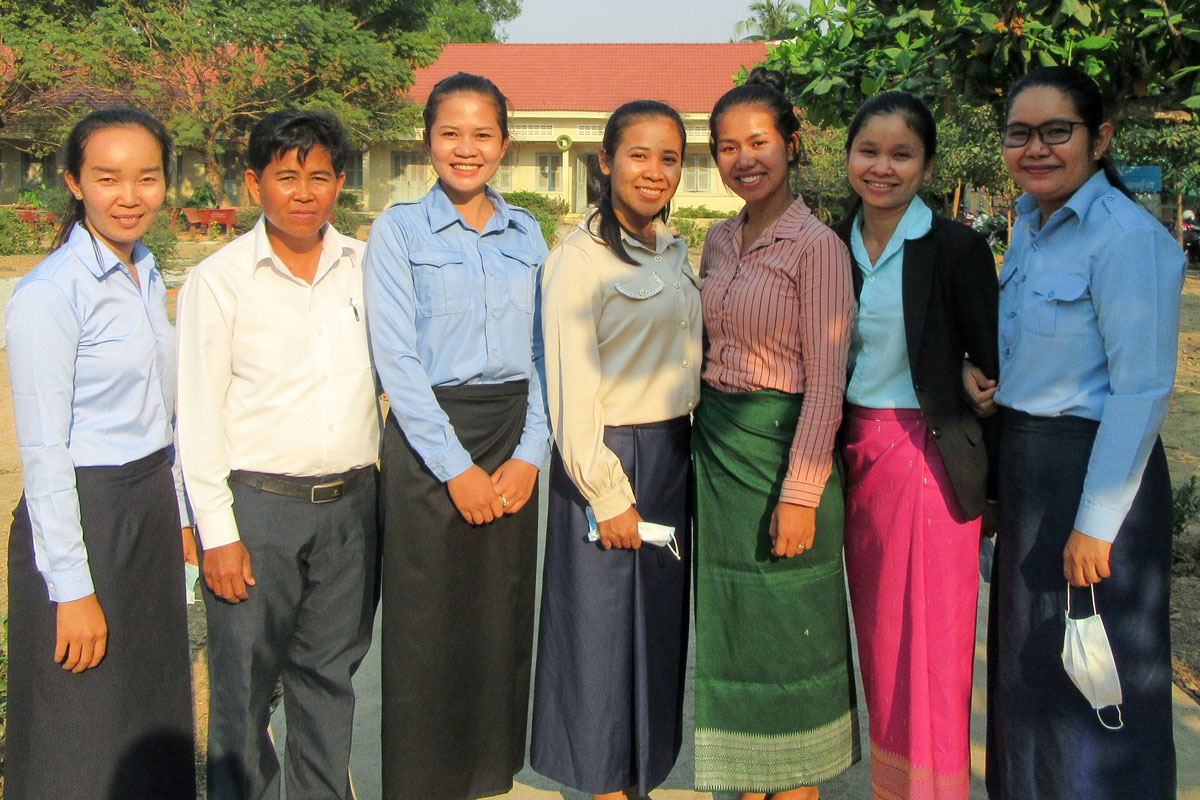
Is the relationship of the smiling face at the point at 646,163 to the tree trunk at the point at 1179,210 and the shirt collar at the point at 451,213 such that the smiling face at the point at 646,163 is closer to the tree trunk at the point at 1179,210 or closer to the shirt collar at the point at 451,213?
the shirt collar at the point at 451,213

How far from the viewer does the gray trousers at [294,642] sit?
2303mm

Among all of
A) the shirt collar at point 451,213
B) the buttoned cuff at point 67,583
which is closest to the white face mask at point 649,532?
the shirt collar at point 451,213

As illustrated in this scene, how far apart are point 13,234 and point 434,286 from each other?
19.1m

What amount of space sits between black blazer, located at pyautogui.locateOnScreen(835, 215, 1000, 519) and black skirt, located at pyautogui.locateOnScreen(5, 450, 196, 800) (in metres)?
1.74

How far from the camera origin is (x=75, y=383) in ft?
6.84

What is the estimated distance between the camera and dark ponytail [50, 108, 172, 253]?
2.20 meters

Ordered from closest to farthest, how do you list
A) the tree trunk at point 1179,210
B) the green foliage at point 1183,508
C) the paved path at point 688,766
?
the paved path at point 688,766 < the green foliage at point 1183,508 < the tree trunk at point 1179,210

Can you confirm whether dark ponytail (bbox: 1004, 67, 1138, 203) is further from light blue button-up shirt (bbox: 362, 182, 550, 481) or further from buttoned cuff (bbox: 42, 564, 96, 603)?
buttoned cuff (bbox: 42, 564, 96, 603)

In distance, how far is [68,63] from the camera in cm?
2025

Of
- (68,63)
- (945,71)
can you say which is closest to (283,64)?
(68,63)

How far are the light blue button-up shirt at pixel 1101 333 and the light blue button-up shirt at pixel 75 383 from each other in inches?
75.9

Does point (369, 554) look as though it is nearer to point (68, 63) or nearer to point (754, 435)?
point (754, 435)

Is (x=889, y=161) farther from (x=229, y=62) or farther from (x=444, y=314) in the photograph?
(x=229, y=62)

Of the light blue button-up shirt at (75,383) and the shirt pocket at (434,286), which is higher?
the shirt pocket at (434,286)
